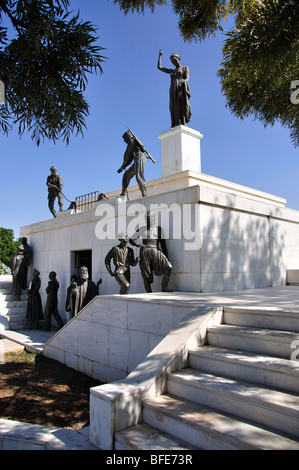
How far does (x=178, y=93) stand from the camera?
13000 millimetres

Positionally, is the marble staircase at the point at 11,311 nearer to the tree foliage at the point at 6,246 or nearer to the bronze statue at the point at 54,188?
the bronze statue at the point at 54,188

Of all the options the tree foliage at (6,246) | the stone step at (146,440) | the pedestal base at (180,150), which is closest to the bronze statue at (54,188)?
the pedestal base at (180,150)

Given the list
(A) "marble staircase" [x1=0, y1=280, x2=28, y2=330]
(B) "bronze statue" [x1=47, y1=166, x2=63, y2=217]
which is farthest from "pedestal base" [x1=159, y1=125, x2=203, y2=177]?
(A) "marble staircase" [x1=0, y1=280, x2=28, y2=330]

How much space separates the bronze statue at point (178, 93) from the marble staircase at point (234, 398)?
10.6m

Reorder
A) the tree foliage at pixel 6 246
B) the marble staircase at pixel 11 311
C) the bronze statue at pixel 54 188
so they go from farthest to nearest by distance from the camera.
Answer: the tree foliage at pixel 6 246 → the bronze statue at pixel 54 188 → the marble staircase at pixel 11 311

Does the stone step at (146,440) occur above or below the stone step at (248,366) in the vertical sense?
below

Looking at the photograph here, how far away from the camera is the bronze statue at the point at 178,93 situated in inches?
505

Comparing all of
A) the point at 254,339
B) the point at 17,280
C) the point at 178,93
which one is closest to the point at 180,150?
the point at 178,93

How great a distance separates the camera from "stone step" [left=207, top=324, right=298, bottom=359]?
10.7ft

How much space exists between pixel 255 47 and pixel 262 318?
529 cm

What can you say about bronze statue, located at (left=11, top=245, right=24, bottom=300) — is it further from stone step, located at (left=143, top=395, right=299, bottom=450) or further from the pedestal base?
stone step, located at (left=143, top=395, right=299, bottom=450)

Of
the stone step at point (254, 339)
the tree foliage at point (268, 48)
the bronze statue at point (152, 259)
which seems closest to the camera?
the stone step at point (254, 339)

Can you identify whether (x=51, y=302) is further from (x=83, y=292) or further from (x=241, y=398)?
(x=241, y=398)

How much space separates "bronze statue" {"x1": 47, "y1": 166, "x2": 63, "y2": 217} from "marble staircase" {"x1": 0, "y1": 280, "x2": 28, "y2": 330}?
3780mm
